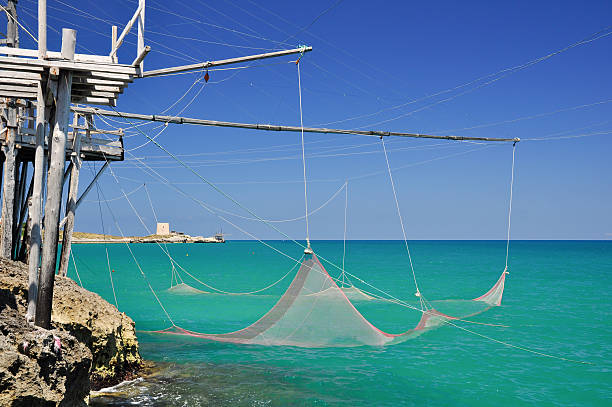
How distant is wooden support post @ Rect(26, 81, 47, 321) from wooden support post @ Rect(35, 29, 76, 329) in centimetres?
11

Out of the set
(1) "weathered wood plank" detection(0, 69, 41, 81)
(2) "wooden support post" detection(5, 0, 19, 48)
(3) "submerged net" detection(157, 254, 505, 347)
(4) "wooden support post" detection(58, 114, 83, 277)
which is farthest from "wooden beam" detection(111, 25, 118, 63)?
(3) "submerged net" detection(157, 254, 505, 347)

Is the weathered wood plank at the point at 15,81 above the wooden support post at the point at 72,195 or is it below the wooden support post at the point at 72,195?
above

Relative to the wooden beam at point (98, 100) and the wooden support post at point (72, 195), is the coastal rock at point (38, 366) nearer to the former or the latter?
the wooden beam at point (98, 100)

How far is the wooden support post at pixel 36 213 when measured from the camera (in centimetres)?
486

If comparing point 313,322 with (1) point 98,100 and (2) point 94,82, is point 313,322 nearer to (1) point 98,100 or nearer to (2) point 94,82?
(1) point 98,100

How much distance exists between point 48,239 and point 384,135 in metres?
7.05

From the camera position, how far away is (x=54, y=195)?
4.92 metres

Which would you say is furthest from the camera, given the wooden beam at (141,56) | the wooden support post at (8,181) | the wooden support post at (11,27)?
the wooden support post at (11,27)

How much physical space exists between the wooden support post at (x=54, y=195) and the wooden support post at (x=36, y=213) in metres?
0.11

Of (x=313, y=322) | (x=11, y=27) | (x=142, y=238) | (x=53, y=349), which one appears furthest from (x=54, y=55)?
(x=142, y=238)

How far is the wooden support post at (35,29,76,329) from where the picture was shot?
481 centimetres

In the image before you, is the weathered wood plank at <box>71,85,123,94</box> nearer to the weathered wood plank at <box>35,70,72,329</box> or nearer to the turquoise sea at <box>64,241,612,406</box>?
the weathered wood plank at <box>35,70,72,329</box>

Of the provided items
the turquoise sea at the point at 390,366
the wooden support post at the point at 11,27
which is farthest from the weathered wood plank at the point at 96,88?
the wooden support post at the point at 11,27

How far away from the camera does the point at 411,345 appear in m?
12.3
